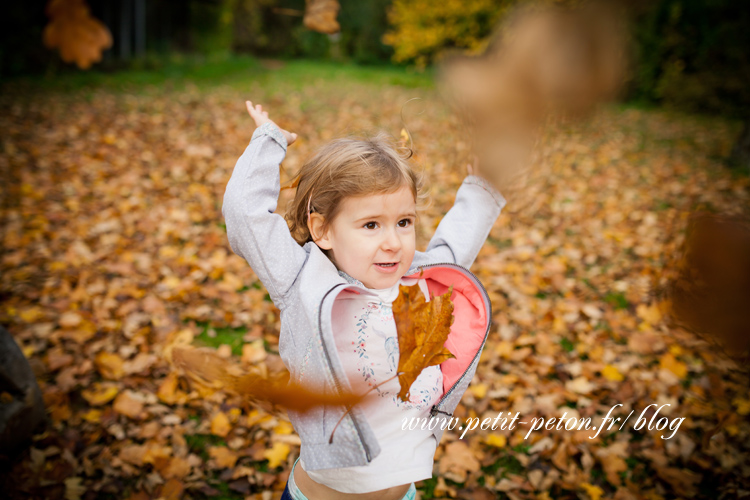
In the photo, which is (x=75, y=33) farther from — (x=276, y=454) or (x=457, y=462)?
(x=457, y=462)

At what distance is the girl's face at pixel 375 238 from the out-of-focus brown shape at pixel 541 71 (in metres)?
0.52

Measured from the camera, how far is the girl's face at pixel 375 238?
1205mm

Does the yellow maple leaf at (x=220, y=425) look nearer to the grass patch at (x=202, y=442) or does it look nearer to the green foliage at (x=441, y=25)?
the grass patch at (x=202, y=442)

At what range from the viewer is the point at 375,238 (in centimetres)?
121

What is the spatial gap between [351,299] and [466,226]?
48 cm

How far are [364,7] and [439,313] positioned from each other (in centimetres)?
1547

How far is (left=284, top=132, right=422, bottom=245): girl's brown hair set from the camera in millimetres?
1248

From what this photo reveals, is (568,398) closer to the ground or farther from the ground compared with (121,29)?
closer to the ground

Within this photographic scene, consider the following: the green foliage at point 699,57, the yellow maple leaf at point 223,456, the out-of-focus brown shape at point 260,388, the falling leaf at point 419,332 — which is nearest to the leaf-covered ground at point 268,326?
the yellow maple leaf at point 223,456

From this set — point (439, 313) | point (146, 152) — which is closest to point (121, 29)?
point (146, 152)

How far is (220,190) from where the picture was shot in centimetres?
527

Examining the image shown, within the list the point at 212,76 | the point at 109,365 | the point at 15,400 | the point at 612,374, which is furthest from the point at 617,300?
the point at 212,76

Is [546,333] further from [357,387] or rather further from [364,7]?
[364,7]

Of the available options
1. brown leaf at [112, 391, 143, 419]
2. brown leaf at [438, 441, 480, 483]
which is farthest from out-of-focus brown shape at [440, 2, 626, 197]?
brown leaf at [112, 391, 143, 419]
